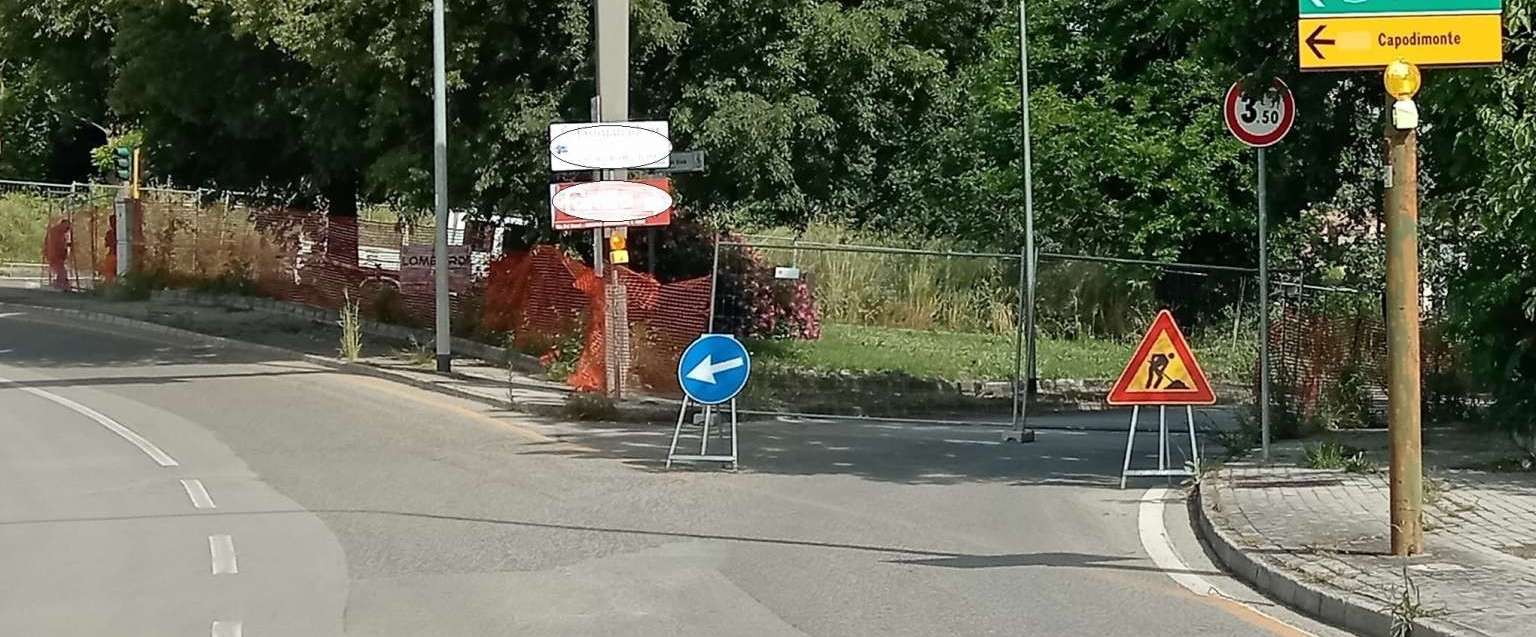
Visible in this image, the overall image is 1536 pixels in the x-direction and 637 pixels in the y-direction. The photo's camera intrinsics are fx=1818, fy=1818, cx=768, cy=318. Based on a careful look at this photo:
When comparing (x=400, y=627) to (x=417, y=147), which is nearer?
(x=400, y=627)

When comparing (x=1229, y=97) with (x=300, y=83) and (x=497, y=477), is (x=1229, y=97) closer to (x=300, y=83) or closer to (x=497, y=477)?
(x=497, y=477)

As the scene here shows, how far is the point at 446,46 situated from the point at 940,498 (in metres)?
12.4

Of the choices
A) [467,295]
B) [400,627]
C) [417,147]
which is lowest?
[400,627]

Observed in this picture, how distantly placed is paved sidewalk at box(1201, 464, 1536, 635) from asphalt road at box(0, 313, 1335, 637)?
0.73 ft

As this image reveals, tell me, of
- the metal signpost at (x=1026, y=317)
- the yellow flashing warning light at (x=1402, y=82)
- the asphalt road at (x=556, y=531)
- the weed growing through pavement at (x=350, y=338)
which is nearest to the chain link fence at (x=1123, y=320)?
the metal signpost at (x=1026, y=317)

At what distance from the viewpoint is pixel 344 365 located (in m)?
24.5

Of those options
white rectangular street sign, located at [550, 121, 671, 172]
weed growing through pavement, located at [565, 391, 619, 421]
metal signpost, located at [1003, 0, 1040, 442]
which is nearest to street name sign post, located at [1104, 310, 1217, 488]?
metal signpost, located at [1003, 0, 1040, 442]

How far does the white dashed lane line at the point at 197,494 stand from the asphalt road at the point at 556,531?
0.03 meters

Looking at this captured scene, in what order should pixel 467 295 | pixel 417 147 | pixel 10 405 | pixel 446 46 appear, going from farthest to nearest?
1. pixel 467 295
2. pixel 417 147
3. pixel 446 46
4. pixel 10 405

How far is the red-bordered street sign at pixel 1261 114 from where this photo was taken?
1335cm

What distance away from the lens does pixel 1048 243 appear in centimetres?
3156

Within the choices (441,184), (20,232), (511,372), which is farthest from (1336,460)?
(20,232)

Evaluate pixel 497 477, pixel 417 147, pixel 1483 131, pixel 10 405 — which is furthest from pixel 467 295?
pixel 1483 131

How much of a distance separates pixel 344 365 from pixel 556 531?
528 inches
